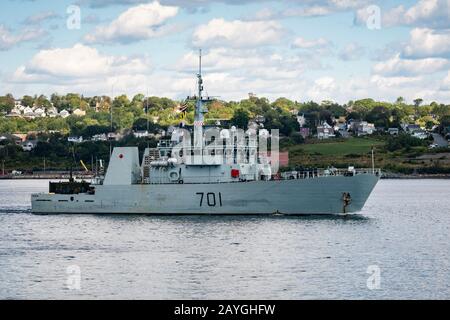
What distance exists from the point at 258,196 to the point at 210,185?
2.92 meters

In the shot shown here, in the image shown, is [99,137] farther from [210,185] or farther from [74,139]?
[210,185]

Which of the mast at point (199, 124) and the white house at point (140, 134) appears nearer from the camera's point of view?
the mast at point (199, 124)

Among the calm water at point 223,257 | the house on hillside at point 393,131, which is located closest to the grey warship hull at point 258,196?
the calm water at point 223,257

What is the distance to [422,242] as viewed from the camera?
52281mm

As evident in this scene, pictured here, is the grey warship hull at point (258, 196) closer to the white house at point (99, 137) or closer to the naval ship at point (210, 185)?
the naval ship at point (210, 185)

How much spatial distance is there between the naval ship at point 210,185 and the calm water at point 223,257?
3.53ft

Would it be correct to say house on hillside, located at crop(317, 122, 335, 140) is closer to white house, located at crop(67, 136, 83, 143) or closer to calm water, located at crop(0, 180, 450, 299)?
white house, located at crop(67, 136, 83, 143)

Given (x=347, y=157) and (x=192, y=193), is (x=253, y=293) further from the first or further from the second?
(x=347, y=157)

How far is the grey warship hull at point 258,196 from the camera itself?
2363 inches

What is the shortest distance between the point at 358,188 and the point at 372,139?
398ft

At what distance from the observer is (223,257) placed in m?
45.5

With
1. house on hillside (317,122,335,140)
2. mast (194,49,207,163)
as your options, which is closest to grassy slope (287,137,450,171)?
house on hillside (317,122,335,140)

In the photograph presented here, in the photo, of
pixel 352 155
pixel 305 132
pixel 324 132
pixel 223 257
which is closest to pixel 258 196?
pixel 223 257

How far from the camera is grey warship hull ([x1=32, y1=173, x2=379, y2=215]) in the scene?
60.0 m
